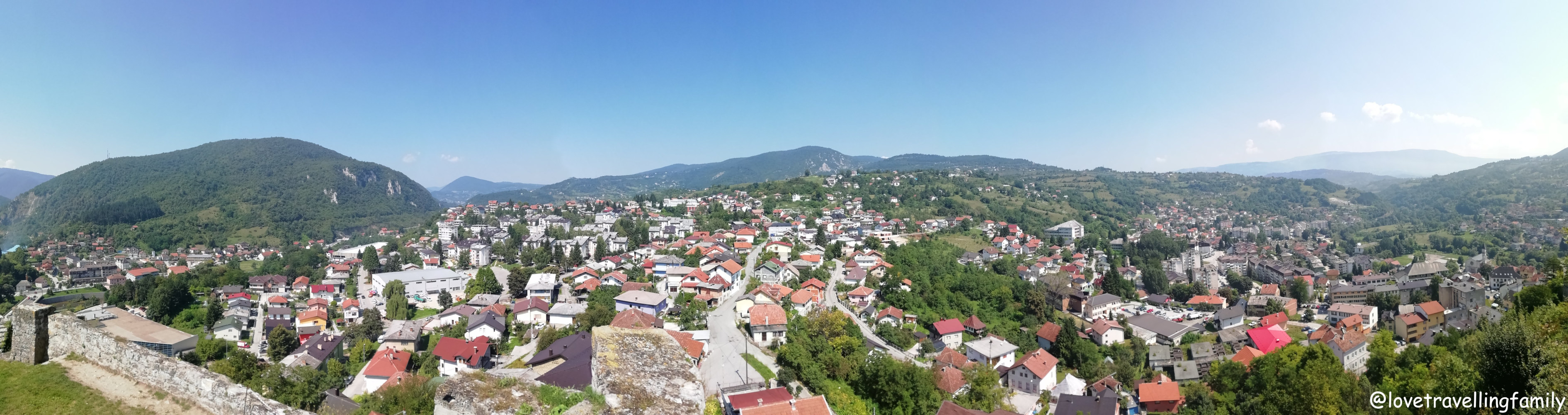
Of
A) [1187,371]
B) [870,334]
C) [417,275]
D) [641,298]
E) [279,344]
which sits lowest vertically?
[1187,371]

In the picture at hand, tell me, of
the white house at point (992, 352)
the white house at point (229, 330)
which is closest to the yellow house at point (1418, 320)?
the white house at point (992, 352)

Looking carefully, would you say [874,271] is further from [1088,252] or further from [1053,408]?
[1088,252]

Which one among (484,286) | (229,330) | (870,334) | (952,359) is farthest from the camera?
(484,286)

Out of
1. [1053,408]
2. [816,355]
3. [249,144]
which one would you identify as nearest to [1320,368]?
[1053,408]

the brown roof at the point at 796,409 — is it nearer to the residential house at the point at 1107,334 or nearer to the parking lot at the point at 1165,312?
the residential house at the point at 1107,334

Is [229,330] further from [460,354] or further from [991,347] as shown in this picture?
[991,347]

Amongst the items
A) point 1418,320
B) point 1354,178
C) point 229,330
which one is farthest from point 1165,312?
point 1354,178
